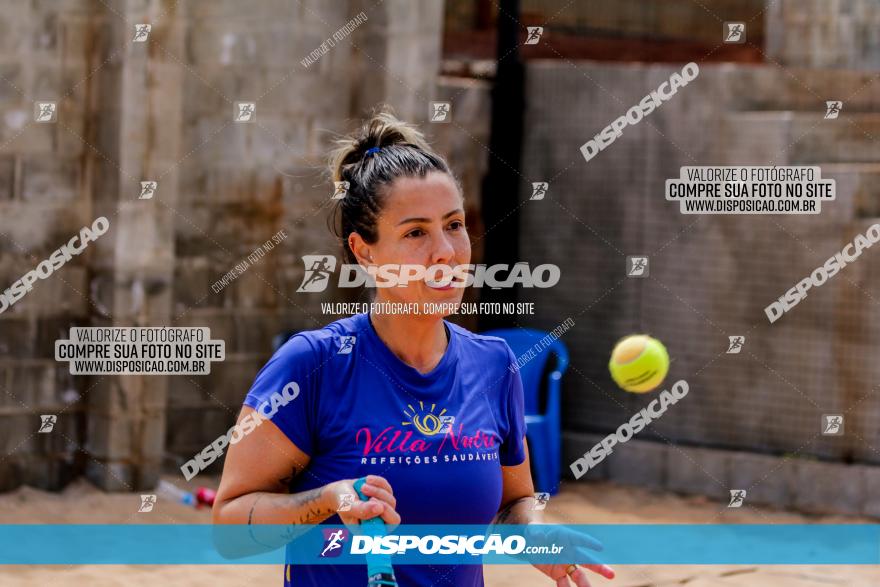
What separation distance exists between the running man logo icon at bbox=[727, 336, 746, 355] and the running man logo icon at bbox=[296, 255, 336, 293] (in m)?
2.63

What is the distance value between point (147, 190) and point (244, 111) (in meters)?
0.87

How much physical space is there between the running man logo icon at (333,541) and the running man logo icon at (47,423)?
524 centimetres

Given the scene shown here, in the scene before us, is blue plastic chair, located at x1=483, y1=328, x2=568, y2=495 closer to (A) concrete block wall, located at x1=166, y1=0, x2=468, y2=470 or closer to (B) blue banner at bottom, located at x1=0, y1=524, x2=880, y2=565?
(B) blue banner at bottom, located at x1=0, y1=524, x2=880, y2=565

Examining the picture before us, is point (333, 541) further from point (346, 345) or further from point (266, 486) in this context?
point (346, 345)

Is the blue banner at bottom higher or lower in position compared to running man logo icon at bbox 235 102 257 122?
lower

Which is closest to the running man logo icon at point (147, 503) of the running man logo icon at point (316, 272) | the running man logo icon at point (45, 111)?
the running man logo icon at point (316, 272)

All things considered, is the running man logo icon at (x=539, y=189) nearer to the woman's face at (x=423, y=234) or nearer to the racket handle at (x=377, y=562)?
the woman's face at (x=423, y=234)

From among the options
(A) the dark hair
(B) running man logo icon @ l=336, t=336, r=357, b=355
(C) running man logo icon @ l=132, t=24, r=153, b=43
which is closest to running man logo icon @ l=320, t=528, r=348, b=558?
(B) running man logo icon @ l=336, t=336, r=357, b=355

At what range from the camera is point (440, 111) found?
26.9 ft

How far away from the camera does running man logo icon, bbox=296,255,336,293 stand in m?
7.98

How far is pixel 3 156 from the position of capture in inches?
279

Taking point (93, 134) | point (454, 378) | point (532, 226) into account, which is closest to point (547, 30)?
point (532, 226)

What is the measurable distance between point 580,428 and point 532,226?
1474 mm

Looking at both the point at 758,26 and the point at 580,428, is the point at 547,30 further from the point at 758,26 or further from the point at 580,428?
the point at 580,428
